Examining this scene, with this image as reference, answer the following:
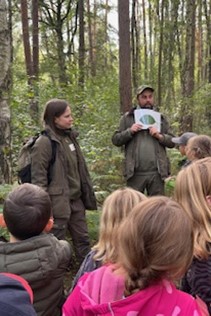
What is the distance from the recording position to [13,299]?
102cm

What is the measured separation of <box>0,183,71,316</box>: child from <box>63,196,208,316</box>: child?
0.83 metres

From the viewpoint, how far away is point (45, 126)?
4.31 metres

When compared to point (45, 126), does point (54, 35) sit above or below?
above

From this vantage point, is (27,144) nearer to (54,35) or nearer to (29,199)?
(29,199)

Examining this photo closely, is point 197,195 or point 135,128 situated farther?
point 135,128

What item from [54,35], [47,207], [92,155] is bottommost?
Result: [92,155]

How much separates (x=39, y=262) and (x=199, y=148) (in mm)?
2178

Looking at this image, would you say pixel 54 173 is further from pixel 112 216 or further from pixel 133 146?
pixel 112 216

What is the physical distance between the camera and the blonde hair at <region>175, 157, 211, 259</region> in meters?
2.46

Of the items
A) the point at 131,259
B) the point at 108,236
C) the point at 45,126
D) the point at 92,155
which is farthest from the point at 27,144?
the point at 92,155

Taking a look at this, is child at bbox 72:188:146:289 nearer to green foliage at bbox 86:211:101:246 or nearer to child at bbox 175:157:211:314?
child at bbox 175:157:211:314

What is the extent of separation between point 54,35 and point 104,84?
8307mm

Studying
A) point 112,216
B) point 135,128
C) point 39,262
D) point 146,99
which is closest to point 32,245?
point 39,262

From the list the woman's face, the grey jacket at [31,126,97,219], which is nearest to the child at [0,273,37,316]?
the grey jacket at [31,126,97,219]
